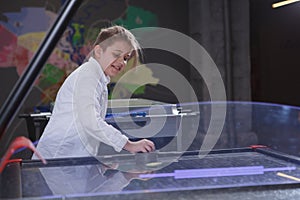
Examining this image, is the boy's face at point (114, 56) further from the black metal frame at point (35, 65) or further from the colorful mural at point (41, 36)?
the colorful mural at point (41, 36)

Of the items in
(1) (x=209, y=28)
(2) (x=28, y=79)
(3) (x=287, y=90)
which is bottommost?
(3) (x=287, y=90)

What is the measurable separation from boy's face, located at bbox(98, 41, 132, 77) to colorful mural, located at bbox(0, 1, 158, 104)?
2.99 meters

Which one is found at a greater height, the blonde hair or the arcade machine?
the blonde hair

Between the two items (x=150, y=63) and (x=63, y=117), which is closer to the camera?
(x=63, y=117)

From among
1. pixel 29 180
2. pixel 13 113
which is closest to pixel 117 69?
pixel 29 180

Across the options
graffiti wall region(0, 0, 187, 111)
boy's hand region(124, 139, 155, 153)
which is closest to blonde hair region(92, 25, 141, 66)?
boy's hand region(124, 139, 155, 153)

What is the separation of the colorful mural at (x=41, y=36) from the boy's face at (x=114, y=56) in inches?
118

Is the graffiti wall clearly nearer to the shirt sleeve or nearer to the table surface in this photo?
the shirt sleeve

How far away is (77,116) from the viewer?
1793 mm

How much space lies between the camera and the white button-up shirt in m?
1.77

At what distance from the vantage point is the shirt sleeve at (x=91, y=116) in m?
1.72

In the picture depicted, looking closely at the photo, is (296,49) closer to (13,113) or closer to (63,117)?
(63,117)

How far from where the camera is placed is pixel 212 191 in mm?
1076

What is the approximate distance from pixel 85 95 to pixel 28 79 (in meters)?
1.07
